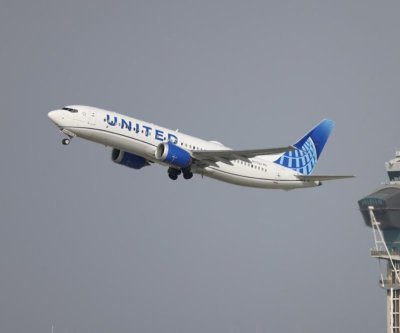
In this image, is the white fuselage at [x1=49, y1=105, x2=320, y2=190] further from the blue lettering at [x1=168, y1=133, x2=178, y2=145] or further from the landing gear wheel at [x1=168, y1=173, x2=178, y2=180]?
the landing gear wheel at [x1=168, y1=173, x2=178, y2=180]

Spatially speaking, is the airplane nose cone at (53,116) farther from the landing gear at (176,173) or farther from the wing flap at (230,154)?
the landing gear at (176,173)

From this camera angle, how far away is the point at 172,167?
93375mm

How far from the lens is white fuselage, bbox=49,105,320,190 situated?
87.0 metres

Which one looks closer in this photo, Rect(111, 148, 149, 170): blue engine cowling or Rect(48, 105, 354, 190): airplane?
Rect(48, 105, 354, 190): airplane

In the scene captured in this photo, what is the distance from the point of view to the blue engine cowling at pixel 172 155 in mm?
88062

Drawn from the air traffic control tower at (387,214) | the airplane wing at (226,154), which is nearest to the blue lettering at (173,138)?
the airplane wing at (226,154)

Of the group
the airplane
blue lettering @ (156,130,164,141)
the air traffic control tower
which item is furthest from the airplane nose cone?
the air traffic control tower

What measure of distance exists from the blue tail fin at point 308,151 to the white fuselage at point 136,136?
22.3 ft

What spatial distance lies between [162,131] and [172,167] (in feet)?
15.0

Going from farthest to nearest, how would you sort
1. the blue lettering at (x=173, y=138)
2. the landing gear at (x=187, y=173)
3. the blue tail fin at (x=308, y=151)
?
the blue tail fin at (x=308, y=151) → the landing gear at (x=187, y=173) → the blue lettering at (x=173, y=138)

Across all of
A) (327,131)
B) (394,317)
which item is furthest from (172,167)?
(394,317)

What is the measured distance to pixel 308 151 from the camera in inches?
4220

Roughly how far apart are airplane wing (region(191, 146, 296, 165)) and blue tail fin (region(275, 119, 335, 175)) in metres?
9.35

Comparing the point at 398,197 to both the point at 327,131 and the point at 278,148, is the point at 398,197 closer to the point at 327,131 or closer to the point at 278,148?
the point at 327,131
